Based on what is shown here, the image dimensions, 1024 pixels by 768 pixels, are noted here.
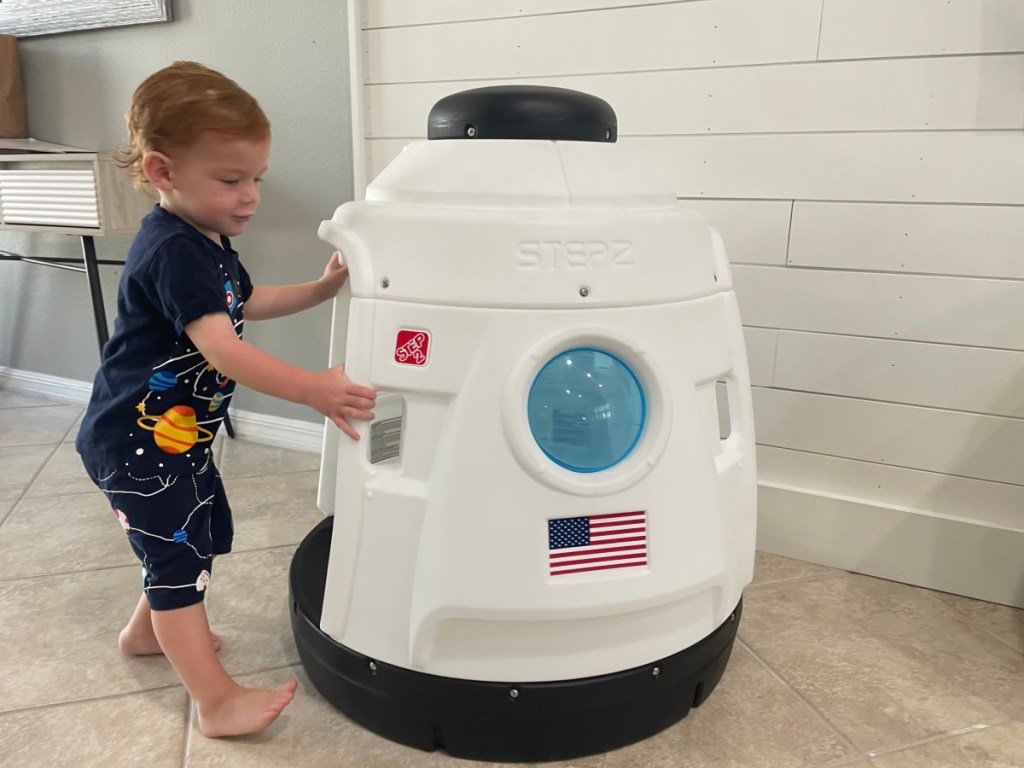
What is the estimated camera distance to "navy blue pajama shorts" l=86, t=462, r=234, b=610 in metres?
0.91

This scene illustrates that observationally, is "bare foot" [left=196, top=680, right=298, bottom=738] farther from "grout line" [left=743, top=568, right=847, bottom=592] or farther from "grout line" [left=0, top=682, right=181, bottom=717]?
"grout line" [left=743, top=568, right=847, bottom=592]

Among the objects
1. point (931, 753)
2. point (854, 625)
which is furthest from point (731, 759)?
point (854, 625)

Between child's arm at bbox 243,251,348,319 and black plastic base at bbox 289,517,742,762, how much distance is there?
41cm

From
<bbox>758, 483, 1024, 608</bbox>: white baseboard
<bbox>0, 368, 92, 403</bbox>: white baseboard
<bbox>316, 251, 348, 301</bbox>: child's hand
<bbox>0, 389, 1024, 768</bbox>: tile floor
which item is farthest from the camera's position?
<bbox>0, 368, 92, 403</bbox>: white baseboard

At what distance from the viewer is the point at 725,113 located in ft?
4.28

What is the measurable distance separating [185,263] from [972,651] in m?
1.17

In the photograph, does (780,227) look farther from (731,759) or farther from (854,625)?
(731,759)

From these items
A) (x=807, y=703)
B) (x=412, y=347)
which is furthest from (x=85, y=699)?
(x=807, y=703)

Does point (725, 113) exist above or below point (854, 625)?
above

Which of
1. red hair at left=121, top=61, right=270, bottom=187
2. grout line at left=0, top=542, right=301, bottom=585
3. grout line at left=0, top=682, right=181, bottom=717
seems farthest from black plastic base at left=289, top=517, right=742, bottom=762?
red hair at left=121, top=61, right=270, bottom=187

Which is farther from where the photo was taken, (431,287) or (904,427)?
(904,427)

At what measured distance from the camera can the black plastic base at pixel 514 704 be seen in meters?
0.87

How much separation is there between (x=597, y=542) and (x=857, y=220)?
0.75 m

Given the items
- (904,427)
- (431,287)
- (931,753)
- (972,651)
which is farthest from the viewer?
(904,427)
